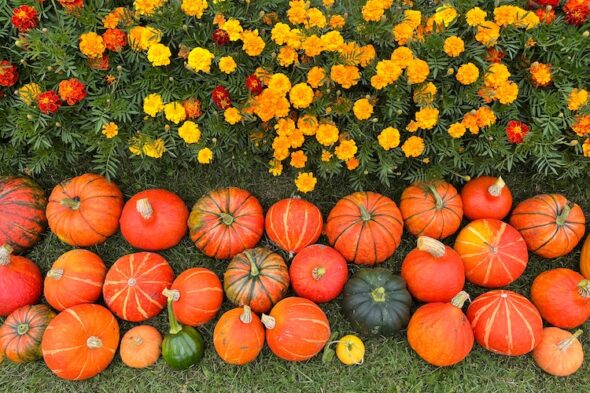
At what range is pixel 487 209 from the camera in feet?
11.9

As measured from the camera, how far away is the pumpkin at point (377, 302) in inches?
130

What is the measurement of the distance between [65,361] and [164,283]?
744 millimetres

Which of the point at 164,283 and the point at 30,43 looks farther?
the point at 164,283

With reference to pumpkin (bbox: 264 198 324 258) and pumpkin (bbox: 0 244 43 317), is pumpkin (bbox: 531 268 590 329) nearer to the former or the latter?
pumpkin (bbox: 264 198 324 258)

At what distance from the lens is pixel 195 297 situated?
3334 mm

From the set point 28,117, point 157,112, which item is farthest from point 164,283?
point 28,117

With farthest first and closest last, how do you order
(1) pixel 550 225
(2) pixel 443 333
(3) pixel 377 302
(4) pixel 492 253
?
(1) pixel 550 225, (4) pixel 492 253, (3) pixel 377 302, (2) pixel 443 333

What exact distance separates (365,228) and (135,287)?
1.55 metres

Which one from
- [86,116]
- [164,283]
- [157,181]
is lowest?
[164,283]

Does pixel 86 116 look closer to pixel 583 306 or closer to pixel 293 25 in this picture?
pixel 293 25

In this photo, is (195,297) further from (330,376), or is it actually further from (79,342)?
(330,376)

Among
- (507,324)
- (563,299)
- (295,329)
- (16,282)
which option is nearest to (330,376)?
(295,329)

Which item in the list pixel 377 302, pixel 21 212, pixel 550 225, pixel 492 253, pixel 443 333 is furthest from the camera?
pixel 21 212

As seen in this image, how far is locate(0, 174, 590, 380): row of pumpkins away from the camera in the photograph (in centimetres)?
325
